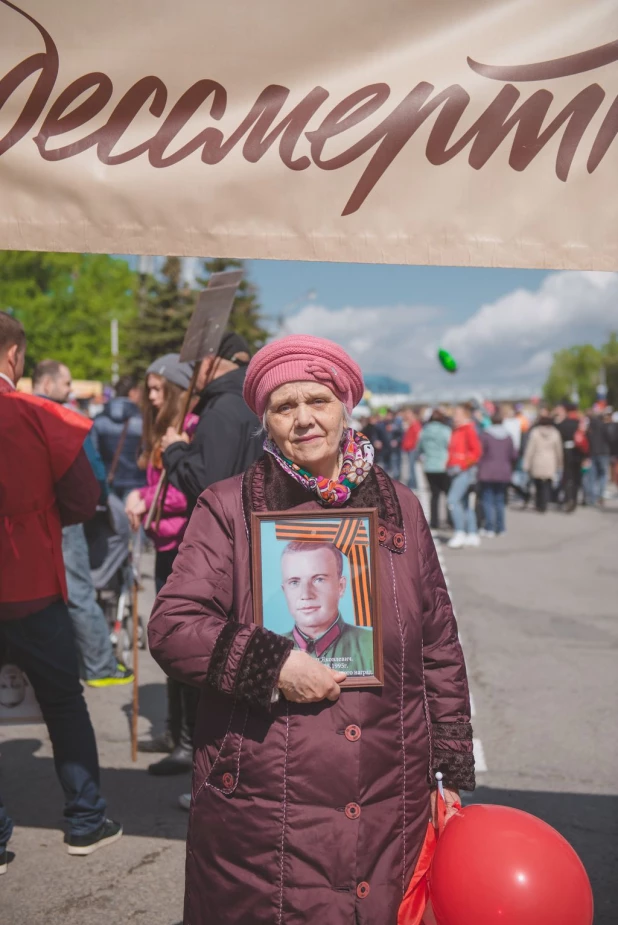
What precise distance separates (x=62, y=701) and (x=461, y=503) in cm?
1113

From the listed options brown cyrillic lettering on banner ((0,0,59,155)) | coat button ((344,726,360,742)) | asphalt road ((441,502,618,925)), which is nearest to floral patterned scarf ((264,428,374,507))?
coat button ((344,726,360,742))

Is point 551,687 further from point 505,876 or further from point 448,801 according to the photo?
point 505,876

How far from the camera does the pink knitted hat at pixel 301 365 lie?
2375mm

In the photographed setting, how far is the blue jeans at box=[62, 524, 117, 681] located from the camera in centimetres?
638

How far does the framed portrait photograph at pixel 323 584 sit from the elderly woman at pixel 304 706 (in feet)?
0.17

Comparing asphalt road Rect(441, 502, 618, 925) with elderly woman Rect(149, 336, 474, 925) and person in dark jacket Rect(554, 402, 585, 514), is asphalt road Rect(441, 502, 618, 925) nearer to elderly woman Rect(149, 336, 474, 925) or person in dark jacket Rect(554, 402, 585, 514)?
elderly woman Rect(149, 336, 474, 925)

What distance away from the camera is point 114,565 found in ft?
23.9

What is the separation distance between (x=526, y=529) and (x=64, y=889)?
1373 cm

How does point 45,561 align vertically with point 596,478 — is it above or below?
below

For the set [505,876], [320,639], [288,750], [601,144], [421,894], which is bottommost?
[421,894]

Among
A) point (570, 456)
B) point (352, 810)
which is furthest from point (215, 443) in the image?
point (570, 456)

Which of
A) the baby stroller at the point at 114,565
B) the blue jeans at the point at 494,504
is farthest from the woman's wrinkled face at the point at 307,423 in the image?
the blue jeans at the point at 494,504

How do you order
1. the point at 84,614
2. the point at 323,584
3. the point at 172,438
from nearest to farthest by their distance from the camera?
the point at 323,584
the point at 172,438
the point at 84,614

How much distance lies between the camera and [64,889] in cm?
374
